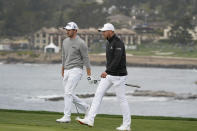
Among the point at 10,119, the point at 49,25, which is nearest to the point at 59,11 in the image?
the point at 49,25

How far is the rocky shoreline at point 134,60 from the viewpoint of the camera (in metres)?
99.3

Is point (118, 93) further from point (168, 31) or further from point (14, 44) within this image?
point (14, 44)

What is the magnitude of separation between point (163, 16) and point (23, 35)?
72.0ft

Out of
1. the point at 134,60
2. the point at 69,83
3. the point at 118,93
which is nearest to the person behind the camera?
the point at 118,93

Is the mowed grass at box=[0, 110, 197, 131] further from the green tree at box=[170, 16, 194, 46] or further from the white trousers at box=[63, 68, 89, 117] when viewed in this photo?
the green tree at box=[170, 16, 194, 46]

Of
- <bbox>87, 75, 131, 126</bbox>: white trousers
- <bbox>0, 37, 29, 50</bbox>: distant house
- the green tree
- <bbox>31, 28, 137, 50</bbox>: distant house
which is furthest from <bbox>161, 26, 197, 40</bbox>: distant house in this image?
<bbox>87, 75, 131, 126</bbox>: white trousers

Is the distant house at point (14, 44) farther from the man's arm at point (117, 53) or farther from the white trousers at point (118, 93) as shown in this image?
the man's arm at point (117, 53)

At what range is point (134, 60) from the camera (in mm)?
103062

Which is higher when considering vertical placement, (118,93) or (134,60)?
(118,93)

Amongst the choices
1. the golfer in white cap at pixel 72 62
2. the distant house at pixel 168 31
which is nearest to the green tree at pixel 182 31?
the distant house at pixel 168 31

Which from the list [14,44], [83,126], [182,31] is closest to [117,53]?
[83,126]

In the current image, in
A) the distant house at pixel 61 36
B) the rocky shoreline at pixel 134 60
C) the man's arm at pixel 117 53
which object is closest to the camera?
the man's arm at pixel 117 53

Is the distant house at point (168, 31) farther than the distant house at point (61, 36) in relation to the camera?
Yes

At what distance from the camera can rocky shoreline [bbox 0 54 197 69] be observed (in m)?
99.3
